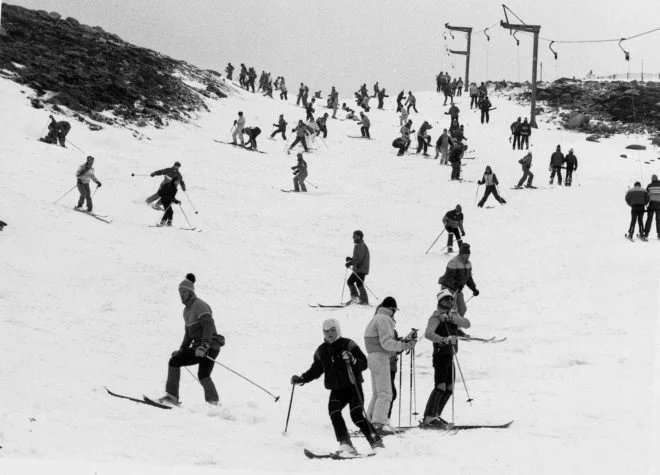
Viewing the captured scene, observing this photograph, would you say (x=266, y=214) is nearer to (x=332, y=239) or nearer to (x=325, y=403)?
(x=332, y=239)

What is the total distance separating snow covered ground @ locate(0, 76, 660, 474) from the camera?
773 centimetres

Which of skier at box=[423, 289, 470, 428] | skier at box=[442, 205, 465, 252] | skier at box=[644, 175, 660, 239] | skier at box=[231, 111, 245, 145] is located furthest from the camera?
skier at box=[231, 111, 245, 145]

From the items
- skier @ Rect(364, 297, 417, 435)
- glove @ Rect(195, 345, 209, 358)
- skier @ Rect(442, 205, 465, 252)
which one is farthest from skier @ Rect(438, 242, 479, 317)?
skier @ Rect(442, 205, 465, 252)

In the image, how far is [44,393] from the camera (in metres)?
8.73

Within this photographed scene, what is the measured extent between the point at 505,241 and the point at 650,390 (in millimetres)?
11376

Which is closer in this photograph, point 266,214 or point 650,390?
point 650,390

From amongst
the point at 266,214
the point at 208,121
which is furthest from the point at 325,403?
the point at 208,121

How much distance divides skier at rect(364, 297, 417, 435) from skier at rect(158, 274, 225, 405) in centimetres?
181

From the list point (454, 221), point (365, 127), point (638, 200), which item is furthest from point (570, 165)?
point (365, 127)

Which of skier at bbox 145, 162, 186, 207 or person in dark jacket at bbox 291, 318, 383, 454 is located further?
skier at bbox 145, 162, 186, 207

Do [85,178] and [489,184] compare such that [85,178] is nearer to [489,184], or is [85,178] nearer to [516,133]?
[489,184]

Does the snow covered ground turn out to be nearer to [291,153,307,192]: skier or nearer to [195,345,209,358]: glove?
[291,153,307,192]: skier

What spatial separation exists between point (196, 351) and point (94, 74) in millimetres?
28355

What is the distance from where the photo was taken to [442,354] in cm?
923
